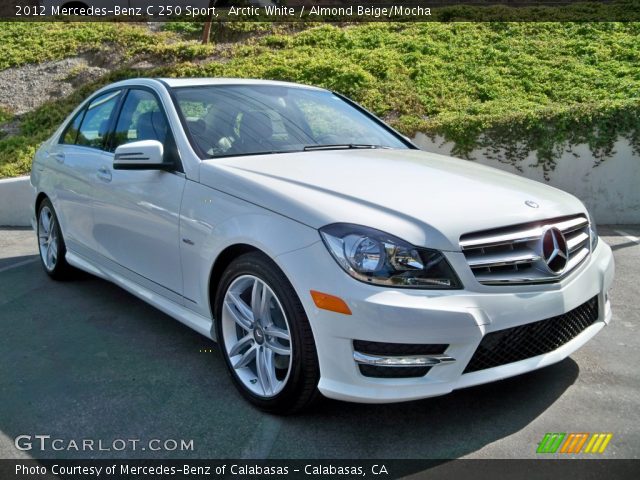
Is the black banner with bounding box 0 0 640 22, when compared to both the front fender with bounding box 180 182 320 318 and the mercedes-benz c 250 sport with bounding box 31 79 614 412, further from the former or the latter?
the front fender with bounding box 180 182 320 318

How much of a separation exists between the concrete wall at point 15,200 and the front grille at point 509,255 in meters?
7.16

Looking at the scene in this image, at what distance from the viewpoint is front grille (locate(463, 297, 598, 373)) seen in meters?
2.69

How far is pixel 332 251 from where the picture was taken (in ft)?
8.70

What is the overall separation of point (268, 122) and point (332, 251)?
157cm

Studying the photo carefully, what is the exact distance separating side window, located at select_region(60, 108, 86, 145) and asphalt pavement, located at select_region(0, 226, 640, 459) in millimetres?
1607

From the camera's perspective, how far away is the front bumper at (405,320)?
256 centimetres

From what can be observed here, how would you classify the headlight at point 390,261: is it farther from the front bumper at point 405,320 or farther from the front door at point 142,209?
the front door at point 142,209

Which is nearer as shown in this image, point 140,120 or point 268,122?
point 268,122

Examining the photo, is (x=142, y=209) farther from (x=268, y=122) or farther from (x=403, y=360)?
(x=403, y=360)

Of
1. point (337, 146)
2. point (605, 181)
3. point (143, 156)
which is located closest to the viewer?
point (143, 156)

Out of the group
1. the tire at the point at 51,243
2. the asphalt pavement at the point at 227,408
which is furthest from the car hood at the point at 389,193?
the tire at the point at 51,243

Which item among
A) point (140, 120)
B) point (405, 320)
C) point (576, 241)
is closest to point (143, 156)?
point (140, 120)

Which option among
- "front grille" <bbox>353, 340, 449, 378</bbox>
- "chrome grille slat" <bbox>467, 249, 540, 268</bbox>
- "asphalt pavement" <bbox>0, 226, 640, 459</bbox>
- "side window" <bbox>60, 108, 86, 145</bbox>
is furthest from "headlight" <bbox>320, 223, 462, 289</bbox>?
Answer: "side window" <bbox>60, 108, 86, 145</bbox>

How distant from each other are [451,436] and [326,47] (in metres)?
10.6
